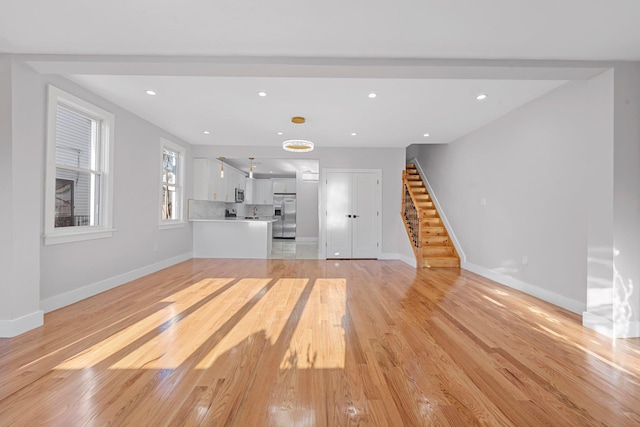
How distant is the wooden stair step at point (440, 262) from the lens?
599 cm

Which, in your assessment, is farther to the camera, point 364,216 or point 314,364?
point 364,216

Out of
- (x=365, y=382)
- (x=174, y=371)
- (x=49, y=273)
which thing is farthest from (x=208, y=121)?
(x=365, y=382)

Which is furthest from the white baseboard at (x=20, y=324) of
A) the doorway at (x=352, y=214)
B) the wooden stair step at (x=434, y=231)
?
the wooden stair step at (x=434, y=231)

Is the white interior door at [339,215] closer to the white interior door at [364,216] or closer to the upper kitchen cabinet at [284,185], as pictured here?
the white interior door at [364,216]

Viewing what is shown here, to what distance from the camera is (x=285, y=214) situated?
11.2 m

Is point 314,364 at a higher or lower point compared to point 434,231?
lower

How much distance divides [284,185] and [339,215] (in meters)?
4.76

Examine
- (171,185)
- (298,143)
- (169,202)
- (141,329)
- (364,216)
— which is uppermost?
(298,143)

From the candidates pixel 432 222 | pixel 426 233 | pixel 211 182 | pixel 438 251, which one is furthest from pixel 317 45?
pixel 211 182

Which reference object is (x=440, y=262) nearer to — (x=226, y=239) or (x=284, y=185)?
(x=226, y=239)

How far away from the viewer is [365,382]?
6.15 feet

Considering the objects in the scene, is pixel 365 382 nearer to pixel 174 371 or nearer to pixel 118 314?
pixel 174 371

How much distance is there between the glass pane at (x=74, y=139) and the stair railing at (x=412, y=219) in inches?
216

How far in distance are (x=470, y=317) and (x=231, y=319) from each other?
2.42m
